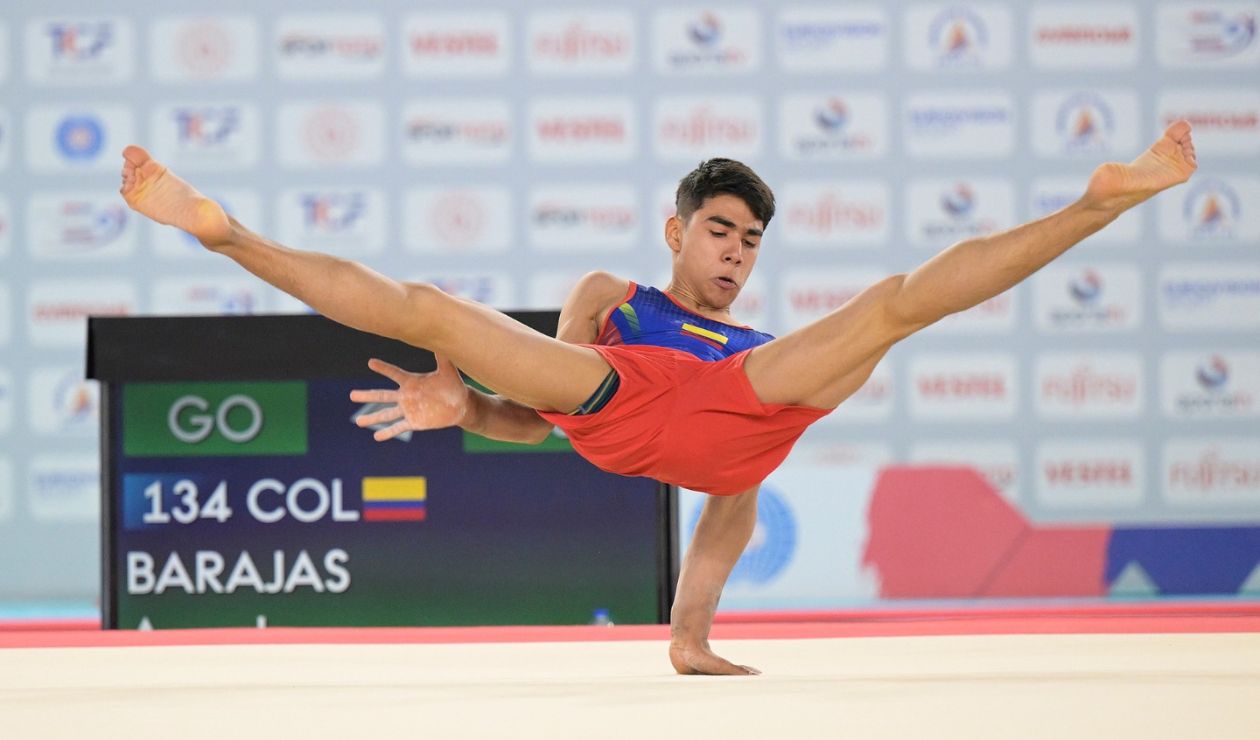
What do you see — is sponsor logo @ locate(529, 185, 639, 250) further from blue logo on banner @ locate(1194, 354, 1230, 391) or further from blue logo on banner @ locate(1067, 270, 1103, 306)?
blue logo on banner @ locate(1194, 354, 1230, 391)

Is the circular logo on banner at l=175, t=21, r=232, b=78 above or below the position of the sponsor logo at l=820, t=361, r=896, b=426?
above

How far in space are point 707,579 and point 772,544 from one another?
327cm

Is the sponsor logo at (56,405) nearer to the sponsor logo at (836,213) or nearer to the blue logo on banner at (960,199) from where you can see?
the sponsor logo at (836,213)

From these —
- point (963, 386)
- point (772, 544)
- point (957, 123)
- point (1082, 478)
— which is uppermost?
point (957, 123)

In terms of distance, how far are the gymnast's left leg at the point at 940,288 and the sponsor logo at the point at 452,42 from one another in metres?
3.96

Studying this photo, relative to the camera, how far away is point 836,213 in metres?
5.89

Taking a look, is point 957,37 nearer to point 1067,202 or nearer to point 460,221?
point 1067,202

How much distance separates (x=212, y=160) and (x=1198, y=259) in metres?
4.53

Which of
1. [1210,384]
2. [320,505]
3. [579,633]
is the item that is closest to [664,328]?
[579,633]

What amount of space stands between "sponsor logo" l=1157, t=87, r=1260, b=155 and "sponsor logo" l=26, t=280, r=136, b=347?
4851 millimetres

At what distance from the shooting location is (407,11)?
599 centimetres

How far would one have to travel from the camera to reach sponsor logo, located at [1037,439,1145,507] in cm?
582

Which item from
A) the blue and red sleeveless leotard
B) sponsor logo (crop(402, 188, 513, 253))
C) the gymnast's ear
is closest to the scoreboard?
the gymnast's ear

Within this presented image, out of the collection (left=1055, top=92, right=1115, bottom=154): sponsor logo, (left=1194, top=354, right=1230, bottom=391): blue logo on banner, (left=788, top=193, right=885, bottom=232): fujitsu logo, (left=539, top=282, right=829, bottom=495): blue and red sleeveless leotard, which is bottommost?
(left=1194, top=354, right=1230, bottom=391): blue logo on banner
